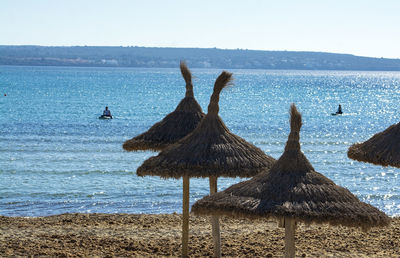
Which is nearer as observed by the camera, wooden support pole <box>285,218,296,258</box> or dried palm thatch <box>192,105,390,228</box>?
dried palm thatch <box>192,105,390,228</box>

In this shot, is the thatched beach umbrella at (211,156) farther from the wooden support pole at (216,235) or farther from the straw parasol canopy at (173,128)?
the straw parasol canopy at (173,128)

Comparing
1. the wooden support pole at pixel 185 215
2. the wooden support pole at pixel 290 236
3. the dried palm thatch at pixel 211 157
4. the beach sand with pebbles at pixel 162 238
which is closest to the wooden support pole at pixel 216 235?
the wooden support pole at pixel 185 215

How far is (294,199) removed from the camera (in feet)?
26.4

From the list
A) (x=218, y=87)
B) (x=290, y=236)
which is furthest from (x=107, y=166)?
(x=290, y=236)

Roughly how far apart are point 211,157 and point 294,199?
248cm

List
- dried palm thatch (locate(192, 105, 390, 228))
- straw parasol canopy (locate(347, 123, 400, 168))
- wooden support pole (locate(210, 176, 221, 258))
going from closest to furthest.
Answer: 1. dried palm thatch (locate(192, 105, 390, 228))
2. wooden support pole (locate(210, 176, 221, 258))
3. straw parasol canopy (locate(347, 123, 400, 168))

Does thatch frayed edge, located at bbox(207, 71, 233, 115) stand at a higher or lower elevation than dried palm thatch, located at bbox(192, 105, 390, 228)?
higher

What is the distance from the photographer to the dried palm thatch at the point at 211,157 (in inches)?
401

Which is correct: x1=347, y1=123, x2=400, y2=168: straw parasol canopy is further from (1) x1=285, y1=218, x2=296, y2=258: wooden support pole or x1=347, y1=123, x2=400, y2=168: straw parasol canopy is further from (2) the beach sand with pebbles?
(1) x1=285, y1=218, x2=296, y2=258: wooden support pole

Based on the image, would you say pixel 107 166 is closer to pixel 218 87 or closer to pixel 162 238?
pixel 162 238

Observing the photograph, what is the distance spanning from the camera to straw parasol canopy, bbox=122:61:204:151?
1210 cm

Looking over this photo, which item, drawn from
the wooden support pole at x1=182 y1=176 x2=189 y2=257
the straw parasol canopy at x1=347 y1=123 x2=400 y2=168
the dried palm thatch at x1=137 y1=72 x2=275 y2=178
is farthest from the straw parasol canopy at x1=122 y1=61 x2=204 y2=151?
the straw parasol canopy at x1=347 y1=123 x2=400 y2=168

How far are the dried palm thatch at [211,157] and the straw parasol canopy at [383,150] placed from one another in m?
2.50

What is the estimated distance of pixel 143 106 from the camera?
240 ft
